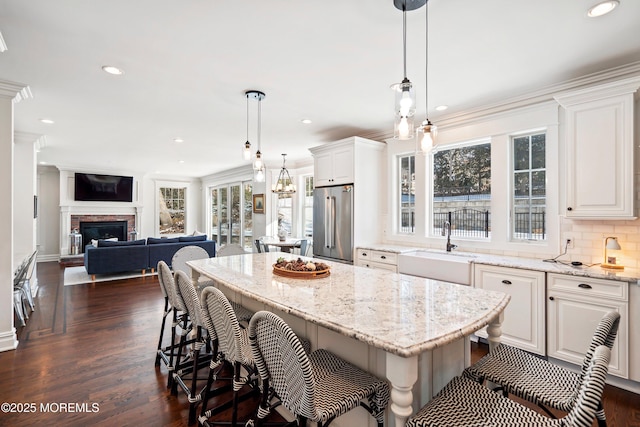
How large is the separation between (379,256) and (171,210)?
334 inches

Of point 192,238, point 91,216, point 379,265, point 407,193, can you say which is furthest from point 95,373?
point 91,216

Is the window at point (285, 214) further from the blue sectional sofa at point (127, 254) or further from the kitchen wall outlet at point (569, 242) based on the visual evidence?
the kitchen wall outlet at point (569, 242)

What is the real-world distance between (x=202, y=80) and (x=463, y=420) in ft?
10.2

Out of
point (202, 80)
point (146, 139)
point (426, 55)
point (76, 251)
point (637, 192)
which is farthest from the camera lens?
point (76, 251)

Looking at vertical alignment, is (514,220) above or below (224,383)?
above

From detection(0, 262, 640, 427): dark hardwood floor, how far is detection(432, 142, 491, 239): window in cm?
142

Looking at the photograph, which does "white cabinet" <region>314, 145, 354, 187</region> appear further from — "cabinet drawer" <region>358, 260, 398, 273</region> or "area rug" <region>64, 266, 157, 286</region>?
"area rug" <region>64, 266, 157, 286</region>

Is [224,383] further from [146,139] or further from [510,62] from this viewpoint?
[146,139]

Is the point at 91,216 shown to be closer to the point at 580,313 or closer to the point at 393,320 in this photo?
the point at 393,320

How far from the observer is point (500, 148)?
353 centimetres

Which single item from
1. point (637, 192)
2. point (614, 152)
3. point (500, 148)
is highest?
point (500, 148)

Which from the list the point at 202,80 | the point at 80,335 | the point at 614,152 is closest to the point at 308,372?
the point at 202,80

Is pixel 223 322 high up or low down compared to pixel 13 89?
down

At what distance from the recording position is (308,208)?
702 centimetres
